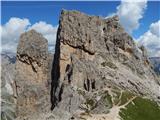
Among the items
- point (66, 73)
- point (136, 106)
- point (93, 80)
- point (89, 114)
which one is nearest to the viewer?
point (89, 114)

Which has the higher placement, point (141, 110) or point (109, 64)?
point (109, 64)

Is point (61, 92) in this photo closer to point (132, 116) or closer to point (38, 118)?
point (38, 118)

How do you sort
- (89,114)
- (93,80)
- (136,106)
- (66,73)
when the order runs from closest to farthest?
1. (89,114)
2. (136,106)
3. (93,80)
4. (66,73)

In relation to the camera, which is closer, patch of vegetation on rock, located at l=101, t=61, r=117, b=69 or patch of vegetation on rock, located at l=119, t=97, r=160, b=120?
patch of vegetation on rock, located at l=119, t=97, r=160, b=120

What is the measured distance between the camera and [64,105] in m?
167

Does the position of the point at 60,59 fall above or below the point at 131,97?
above

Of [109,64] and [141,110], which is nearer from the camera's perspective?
[141,110]

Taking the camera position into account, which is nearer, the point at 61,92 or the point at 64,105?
the point at 64,105

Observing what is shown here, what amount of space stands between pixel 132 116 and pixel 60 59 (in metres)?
58.4

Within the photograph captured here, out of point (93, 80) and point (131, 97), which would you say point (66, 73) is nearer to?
point (93, 80)

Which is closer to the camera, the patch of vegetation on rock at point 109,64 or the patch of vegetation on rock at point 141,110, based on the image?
the patch of vegetation on rock at point 141,110

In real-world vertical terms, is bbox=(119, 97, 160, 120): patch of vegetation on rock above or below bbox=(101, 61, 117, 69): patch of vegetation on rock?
below

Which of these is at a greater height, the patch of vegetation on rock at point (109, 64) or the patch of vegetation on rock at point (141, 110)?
the patch of vegetation on rock at point (109, 64)

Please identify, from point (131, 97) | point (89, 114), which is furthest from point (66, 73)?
point (89, 114)
